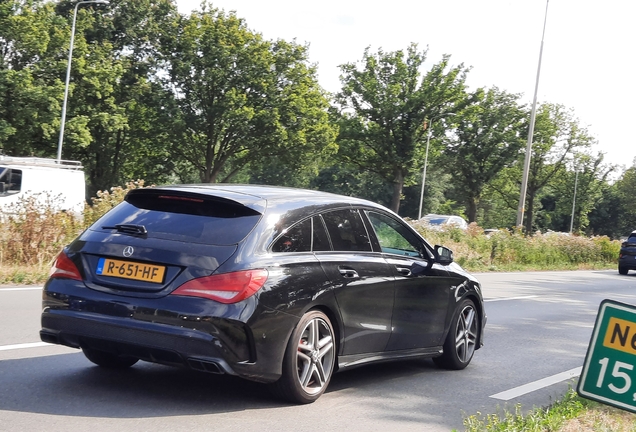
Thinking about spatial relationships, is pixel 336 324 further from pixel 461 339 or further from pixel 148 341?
pixel 461 339

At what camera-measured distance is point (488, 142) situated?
218ft

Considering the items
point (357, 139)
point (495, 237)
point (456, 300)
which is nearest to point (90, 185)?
point (357, 139)

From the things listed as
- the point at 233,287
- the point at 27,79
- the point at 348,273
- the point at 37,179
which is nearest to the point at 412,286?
the point at 348,273

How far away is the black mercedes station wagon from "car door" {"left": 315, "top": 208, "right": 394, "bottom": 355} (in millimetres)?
11

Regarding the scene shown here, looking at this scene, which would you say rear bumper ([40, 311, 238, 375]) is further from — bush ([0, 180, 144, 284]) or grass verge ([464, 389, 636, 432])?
bush ([0, 180, 144, 284])

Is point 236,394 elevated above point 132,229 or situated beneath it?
situated beneath

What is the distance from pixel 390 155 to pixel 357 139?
8.22ft

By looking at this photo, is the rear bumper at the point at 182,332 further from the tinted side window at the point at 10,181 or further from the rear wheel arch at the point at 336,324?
the tinted side window at the point at 10,181

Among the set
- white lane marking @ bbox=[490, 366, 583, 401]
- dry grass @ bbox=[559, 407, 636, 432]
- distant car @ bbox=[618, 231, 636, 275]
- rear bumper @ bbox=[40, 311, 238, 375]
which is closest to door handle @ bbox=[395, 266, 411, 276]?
white lane marking @ bbox=[490, 366, 583, 401]

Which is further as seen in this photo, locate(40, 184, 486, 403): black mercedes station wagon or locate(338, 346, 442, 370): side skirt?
locate(338, 346, 442, 370): side skirt

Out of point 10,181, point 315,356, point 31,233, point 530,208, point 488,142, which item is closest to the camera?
point 315,356

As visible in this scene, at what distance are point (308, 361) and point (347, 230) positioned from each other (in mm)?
1181

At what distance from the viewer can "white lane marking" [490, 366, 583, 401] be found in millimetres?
6907

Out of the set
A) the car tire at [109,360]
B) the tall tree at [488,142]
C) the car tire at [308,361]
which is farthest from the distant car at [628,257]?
the tall tree at [488,142]
